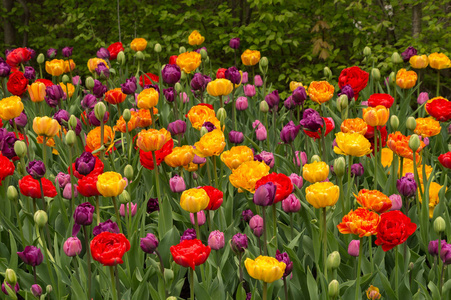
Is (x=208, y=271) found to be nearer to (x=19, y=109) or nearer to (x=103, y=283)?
(x=103, y=283)

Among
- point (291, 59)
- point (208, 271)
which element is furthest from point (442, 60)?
point (291, 59)

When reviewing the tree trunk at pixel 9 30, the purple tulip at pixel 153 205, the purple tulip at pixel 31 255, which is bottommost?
the tree trunk at pixel 9 30

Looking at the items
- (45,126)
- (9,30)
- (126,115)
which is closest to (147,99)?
(126,115)

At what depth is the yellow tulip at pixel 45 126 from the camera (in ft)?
6.10

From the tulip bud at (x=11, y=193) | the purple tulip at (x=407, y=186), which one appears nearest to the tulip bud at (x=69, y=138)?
the tulip bud at (x=11, y=193)

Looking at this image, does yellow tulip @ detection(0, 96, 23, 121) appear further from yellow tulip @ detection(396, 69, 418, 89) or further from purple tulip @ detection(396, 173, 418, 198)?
yellow tulip @ detection(396, 69, 418, 89)

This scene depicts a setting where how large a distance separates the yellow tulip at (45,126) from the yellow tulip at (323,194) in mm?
→ 1065

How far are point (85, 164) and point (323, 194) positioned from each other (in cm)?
81

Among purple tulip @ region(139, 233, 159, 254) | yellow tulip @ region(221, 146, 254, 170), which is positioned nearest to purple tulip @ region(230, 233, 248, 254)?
purple tulip @ region(139, 233, 159, 254)

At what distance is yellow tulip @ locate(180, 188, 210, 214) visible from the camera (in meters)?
1.38

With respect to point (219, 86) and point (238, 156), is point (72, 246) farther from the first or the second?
point (219, 86)

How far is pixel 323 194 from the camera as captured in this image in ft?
4.34

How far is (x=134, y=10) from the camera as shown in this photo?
273 inches

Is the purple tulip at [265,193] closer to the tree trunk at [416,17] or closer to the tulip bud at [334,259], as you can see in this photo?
the tulip bud at [334,259]
